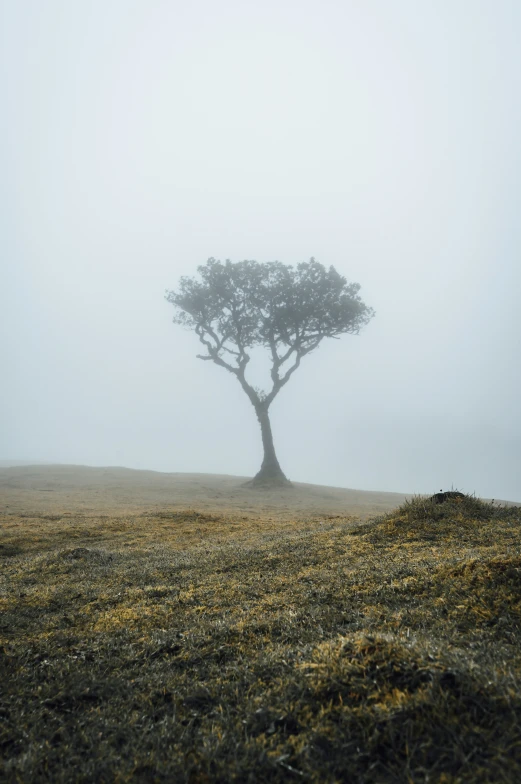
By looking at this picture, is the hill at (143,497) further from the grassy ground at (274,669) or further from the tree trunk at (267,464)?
the grassy ground at (274,669)

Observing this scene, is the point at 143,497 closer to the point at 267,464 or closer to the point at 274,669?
the point at 267,464

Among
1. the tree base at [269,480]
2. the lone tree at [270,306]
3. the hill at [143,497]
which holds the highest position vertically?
the lone tree at [270,306]

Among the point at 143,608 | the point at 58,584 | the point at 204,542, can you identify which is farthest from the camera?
the point at 204,542

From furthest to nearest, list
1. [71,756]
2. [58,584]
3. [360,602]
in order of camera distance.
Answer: [58,584]
[360,602]
[71,756]

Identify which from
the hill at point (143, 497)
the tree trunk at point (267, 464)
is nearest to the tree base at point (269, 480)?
the tree trunk at point (267, 464)

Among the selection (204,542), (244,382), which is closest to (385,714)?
(204,542)

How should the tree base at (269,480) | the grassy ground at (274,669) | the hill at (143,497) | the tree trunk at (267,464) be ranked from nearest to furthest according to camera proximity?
the grassy ground at (274,669) < the hill at (143,497) < the tree base at (269,480) < the tree trunk at (267,464)

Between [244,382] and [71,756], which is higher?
[244,382]

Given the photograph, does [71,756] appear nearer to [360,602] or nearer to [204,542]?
[360,602]

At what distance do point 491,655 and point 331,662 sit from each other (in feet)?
2.90

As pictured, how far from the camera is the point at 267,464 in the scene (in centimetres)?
3030

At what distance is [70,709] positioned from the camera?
7.48 ft

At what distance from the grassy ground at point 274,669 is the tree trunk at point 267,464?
2385 cm

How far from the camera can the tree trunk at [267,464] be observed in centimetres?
2891
